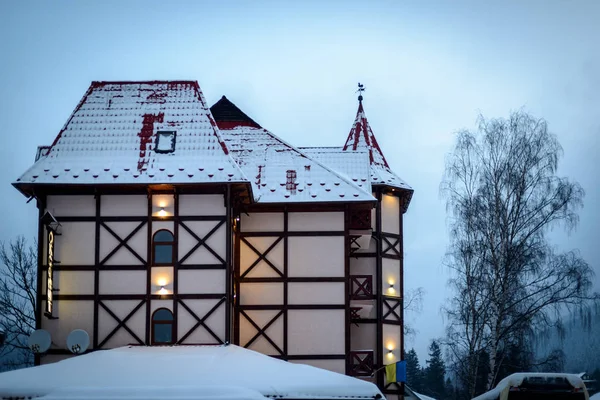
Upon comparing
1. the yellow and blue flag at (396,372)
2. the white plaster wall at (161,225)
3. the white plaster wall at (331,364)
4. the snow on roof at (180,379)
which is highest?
the white plaster wall at (161,225)

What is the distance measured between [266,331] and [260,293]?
1282mm

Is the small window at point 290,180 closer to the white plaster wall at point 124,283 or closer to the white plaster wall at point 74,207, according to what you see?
the white plaster wall at point 124,283

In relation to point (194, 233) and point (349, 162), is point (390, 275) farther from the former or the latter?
point (194, 233)

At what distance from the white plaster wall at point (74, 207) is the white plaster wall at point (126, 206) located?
39cm

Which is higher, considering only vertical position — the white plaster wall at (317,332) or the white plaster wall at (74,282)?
the white plaster wall at (74,282)

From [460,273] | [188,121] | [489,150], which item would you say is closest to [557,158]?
[489,150]

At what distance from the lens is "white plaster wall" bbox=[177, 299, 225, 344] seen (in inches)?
1226

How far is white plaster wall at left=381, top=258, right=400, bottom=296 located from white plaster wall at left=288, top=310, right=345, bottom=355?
17.1 ft

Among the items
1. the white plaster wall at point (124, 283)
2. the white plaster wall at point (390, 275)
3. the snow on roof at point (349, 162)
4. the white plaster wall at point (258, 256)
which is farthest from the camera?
the white plaster wall at point (390, 275)

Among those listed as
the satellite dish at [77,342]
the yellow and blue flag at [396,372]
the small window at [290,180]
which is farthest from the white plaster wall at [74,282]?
the yellow and blue flag at [396,372]

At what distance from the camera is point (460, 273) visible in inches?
1654

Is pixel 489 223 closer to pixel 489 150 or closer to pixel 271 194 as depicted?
pixel 489 150

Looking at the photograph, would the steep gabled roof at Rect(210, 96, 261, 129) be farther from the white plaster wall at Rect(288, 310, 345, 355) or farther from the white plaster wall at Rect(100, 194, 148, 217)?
the white plaster wall at Rect(288, 310, 345, 355)

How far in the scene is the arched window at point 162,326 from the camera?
31.3 m
